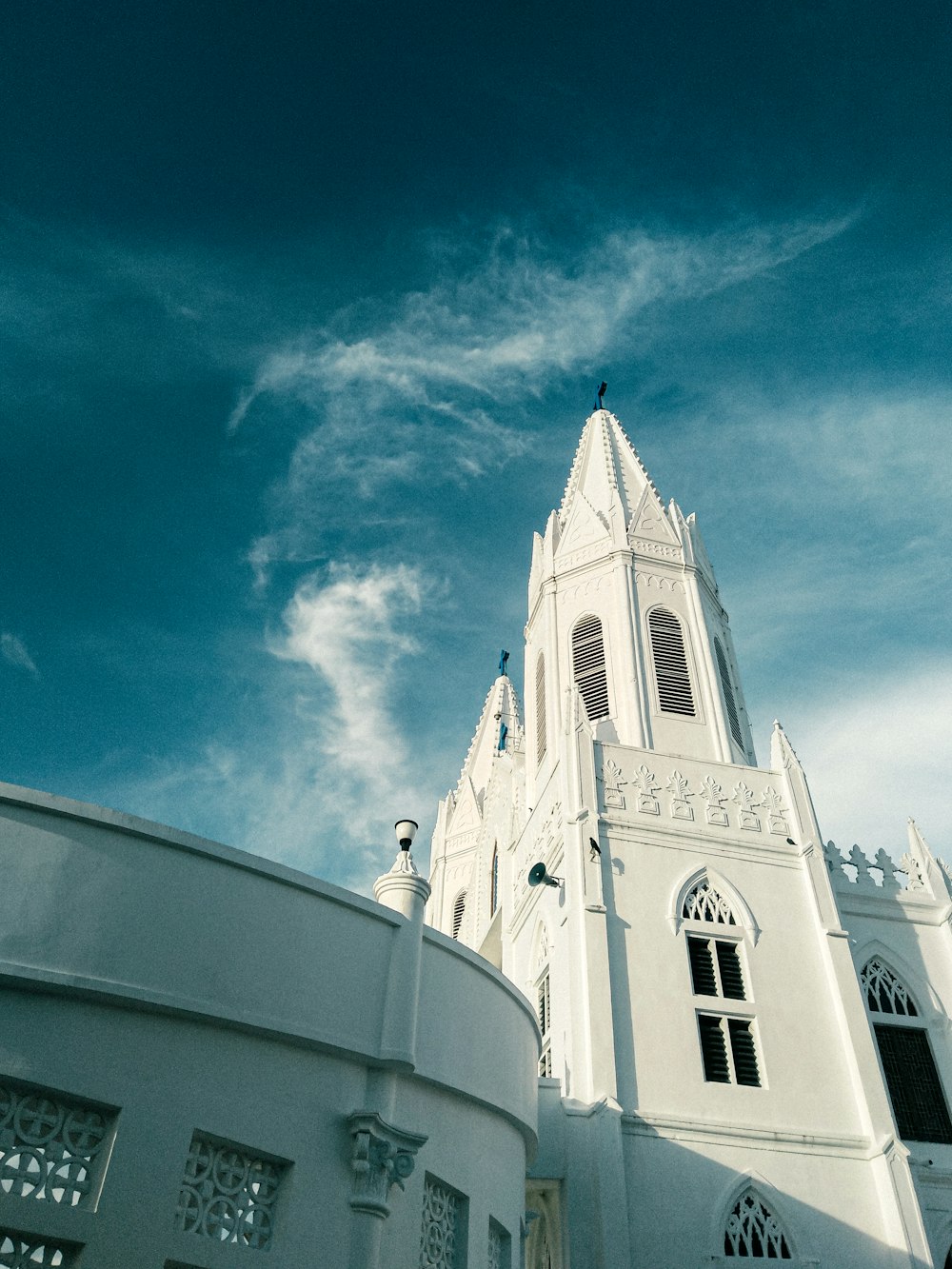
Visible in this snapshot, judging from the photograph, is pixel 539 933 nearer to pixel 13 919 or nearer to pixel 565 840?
pixel 565 840

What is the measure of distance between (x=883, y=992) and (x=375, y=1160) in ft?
44.6

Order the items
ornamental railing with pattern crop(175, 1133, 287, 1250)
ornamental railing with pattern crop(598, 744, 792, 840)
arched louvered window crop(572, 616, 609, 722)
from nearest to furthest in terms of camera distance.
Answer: ornamental railing with pattern crop(175, 1133, 287, 1250) < ornamental railing with pattern crop(598, 744, 792, 840) < arched louvered window crop(572, 616, 609, 722)

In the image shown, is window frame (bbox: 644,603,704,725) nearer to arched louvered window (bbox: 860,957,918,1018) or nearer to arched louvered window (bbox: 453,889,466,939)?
arched louvered window (bbox: 860,957,918,1018)

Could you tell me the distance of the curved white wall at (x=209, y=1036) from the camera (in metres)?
8.34

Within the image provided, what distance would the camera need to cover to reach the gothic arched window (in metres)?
18.0

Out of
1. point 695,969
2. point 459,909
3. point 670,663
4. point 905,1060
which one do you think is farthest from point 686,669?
point 459,909

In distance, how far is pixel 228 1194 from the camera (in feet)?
29.3

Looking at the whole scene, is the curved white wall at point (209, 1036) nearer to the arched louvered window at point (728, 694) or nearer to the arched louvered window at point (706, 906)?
the arched louvered window at point (706, 906)

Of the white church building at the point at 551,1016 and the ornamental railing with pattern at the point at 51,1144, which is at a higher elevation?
the white church building at the point at 551,1016

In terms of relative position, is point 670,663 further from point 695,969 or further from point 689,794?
point 695,969

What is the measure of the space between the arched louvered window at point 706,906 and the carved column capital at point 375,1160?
1003 centimetres

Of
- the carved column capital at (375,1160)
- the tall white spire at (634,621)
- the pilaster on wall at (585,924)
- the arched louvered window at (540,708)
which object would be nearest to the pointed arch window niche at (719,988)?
the pilaster on wall at (585,924)

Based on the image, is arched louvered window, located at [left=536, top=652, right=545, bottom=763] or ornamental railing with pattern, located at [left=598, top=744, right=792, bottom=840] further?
arched louvered window, located at [left=536, top=652, right=545, bottom=763]

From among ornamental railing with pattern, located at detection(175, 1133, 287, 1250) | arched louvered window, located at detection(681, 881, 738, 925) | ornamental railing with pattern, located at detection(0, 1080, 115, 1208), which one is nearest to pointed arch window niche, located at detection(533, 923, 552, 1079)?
arched louvered window, located at detection(681, 881, 738, 925)
